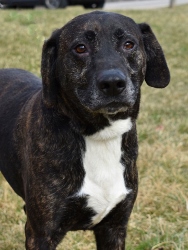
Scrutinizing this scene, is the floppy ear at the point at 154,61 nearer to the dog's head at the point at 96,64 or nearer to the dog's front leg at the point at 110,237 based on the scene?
the dog's head at the point at 96,64

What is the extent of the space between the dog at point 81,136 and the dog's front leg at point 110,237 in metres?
0.09

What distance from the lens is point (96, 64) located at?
9.07 feet

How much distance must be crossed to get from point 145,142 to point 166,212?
1462 mm

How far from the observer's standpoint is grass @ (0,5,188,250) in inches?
160

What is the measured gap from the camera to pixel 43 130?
3033 millimetres

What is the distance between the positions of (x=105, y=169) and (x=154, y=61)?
0.70m

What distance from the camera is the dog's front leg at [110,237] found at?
10.7 ft

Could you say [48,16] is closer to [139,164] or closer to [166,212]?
[139,164]

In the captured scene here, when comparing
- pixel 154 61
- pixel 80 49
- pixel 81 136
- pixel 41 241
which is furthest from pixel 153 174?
pixel 80 49

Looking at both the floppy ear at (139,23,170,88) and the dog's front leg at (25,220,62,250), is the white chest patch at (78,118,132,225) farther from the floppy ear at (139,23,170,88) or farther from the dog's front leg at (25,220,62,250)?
the floppy ear at (139,23,170,88)

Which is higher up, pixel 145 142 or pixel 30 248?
pixel 30 248

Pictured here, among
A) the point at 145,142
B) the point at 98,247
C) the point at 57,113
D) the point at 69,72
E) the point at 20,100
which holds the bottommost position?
the point at 145,142

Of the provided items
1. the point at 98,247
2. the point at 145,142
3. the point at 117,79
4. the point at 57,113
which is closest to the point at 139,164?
the point at 145,142

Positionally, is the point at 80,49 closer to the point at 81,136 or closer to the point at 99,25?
the point at 99,25
